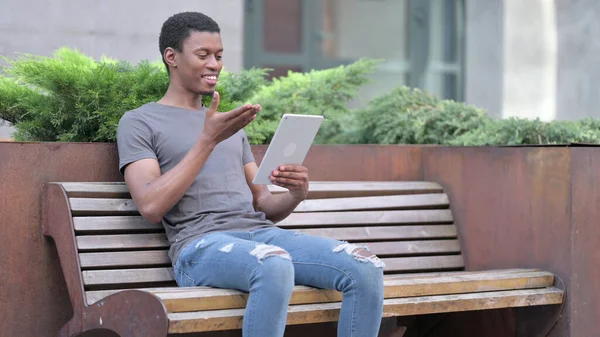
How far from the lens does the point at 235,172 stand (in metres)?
4.15

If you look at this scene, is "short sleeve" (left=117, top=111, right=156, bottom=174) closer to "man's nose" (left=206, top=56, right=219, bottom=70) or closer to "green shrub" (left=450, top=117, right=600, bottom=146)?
"man's nose" (left=206, top=56, right=219, bottom=70)

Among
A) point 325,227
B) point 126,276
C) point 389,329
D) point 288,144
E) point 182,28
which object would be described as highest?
point 182,28

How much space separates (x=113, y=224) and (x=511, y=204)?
5.57ft

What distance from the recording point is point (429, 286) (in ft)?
13.6

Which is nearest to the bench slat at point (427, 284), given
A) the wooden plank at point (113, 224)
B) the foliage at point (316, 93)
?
the wooden plank at point (113, 224)

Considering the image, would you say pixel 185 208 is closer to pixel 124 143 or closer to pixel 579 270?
pixel 124 143

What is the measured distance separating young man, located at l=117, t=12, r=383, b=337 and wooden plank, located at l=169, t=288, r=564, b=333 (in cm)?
8

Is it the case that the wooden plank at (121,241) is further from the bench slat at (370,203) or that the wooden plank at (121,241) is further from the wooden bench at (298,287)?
the bench slat at (370,203)

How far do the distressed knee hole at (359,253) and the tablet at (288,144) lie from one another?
37 centimetres

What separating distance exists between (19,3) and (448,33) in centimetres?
444

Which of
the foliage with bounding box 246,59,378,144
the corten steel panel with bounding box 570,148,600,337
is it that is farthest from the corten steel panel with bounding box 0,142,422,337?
the corten steel panel with bounding box 570,148,600,337

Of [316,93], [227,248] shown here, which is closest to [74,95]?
[227,248]

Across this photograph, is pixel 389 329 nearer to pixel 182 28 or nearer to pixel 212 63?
pixel 212 63

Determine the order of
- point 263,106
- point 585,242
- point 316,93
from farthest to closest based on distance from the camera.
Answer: point 316,93
point 263,106
point 585,242
